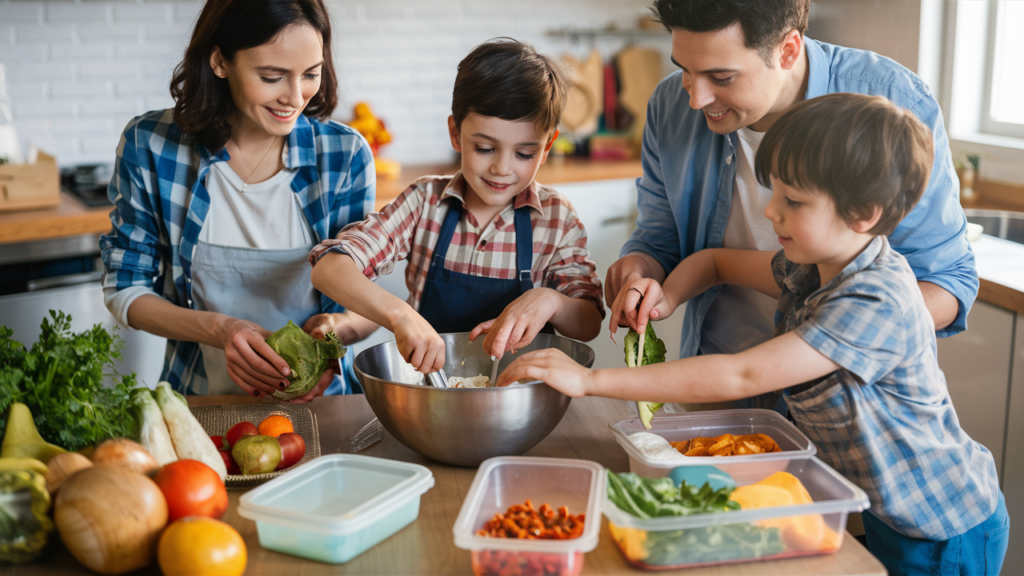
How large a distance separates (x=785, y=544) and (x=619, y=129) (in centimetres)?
341

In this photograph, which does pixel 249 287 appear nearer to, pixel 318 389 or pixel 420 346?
pixel 318 389

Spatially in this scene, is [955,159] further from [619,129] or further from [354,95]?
[354,95]

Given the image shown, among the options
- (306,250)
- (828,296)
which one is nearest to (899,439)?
(828,296)

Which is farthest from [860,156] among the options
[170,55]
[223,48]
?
[170,55]

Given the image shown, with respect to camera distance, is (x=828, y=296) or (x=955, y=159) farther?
(x=955, y=159)

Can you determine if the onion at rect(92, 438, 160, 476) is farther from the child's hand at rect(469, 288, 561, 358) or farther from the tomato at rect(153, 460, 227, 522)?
the child's hand at rect(469, 288, 561, 358)

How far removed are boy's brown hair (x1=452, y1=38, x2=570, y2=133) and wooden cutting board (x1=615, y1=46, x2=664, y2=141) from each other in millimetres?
2688

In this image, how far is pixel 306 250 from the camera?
1680 mm

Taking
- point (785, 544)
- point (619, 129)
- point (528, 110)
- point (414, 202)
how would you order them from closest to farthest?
point (785, 544)
point (528, 110)
point (414, 202)
point (619, 129)

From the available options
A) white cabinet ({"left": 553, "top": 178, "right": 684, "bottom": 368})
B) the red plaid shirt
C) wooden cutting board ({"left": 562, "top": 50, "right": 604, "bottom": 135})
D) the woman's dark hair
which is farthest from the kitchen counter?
wooden cutting board ({"left": 562, "top": 50, "right": 604, "bottom": 135})

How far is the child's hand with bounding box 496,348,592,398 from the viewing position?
1071 millimetres

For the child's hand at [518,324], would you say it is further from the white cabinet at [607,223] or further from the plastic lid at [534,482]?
the white cabinet at [607,223]

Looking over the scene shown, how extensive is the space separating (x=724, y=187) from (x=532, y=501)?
812 millimetres

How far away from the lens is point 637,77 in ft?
13.4
